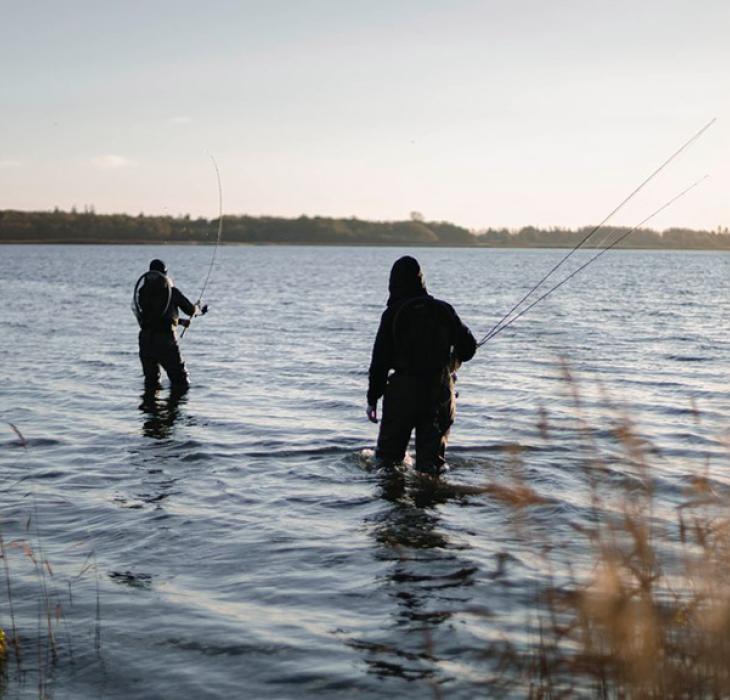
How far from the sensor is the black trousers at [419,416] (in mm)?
9266

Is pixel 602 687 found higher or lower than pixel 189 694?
higher

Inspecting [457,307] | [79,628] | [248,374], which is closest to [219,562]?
[79,628]

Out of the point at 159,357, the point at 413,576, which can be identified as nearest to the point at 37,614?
the point at 413,576

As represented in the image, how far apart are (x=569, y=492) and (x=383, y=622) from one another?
13.1ft

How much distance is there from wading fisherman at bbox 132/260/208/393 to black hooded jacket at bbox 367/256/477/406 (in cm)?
576

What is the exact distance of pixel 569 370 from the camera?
13.0 feet

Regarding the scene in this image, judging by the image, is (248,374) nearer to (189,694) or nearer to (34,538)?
(34,538)

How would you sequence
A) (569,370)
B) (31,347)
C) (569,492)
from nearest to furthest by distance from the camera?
(569,370) → (569,492) → (31,347)

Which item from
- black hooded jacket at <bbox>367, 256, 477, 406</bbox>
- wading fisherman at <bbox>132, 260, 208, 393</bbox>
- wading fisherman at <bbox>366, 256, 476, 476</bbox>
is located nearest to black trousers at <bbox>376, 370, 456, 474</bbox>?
wading fisherman at <bbox>366, 256, 476, 476</bbox>

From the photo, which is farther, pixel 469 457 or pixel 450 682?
pixel 469 457

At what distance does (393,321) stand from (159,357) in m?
7.06

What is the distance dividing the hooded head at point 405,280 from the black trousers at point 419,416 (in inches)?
30.1

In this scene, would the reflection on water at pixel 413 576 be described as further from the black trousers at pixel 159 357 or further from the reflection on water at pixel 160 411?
the black trousers at pixel 159 357

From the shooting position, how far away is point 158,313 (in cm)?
1466
